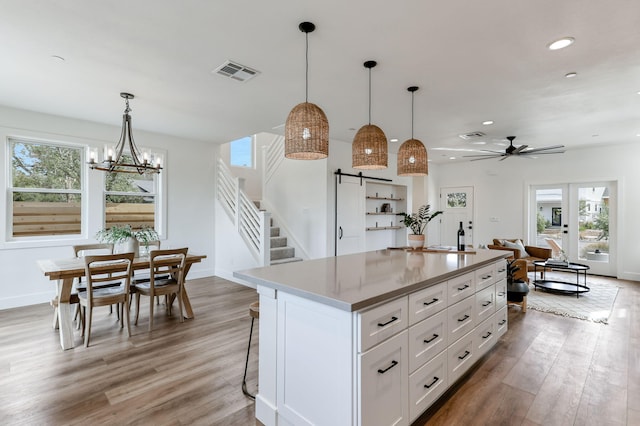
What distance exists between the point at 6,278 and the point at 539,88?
7.14 meters

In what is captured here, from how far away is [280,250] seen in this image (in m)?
5.98

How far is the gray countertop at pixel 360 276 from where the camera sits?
1.57 m

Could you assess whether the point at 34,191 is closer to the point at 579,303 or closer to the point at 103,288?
the point at 103,288

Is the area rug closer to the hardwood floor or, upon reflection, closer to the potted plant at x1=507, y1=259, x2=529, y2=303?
the hardwood floor

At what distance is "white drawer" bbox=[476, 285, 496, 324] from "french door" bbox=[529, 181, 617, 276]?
5.40 m

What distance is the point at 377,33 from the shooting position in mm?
2443

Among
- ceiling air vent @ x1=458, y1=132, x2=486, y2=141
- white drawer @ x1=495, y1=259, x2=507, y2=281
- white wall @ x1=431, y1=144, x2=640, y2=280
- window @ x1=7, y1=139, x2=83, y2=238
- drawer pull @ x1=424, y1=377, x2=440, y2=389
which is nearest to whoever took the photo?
drawer pull @ x1=424, y1=377, x2=440, y2=389

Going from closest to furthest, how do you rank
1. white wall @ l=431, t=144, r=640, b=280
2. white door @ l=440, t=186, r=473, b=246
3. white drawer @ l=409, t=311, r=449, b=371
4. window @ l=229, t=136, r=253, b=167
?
white drawer @ l=409, t=311, r=449, b=371 < white wall @ l=431, t=144, r=640, b=280 < window @ l=229, t=136, r=253, b=167 < white door @ l=440, t=186, r=473, b=246

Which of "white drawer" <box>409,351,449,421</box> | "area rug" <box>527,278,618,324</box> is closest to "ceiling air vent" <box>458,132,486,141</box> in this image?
"area rug" <box>527,278,618,324</box>

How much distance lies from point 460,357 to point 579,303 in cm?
351

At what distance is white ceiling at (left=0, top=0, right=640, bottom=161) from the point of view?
2182 mm

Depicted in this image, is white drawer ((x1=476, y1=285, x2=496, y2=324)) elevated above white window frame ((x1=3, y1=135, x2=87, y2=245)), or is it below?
below

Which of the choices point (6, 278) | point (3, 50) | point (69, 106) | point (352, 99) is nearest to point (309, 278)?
point (352, 99)

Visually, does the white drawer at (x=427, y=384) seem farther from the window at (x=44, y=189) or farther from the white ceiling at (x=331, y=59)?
the window at (x=44, y=189)
